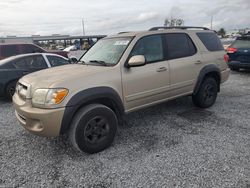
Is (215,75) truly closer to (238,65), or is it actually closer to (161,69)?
(161,69)

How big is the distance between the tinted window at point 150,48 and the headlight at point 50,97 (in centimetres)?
142

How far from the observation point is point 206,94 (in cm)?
527

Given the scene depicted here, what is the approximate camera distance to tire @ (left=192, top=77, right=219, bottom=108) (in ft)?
16.8

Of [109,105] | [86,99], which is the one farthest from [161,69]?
[86,99]

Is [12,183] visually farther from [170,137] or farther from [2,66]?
[2,66]

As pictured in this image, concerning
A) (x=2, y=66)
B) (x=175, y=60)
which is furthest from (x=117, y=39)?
(x=2, y=66)

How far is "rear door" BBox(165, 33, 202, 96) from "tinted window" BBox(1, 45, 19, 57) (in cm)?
683

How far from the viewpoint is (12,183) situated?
278 cm

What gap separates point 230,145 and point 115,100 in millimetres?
1906

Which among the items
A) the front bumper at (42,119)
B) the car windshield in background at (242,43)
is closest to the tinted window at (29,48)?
the front bumper at (42,119)

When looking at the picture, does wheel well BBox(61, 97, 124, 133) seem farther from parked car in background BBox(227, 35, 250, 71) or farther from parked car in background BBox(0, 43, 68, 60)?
parked car in background BBox(227, 35, 250, 71)

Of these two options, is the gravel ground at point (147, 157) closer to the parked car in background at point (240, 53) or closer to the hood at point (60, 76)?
the hood at point (60, 76)

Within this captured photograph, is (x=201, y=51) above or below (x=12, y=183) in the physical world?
above

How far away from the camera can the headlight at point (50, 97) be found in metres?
3.02
